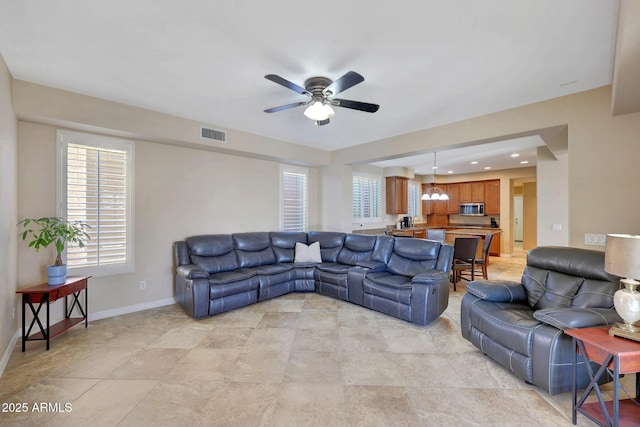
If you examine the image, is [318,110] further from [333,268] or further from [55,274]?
[55,274]

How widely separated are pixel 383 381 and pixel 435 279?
1.62 metres

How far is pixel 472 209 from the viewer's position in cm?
909

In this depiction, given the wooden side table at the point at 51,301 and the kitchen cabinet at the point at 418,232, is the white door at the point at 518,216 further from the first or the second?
the wooden side table at the point at 51,301

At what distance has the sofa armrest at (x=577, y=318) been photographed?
1.98 m

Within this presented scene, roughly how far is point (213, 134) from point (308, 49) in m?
2.62

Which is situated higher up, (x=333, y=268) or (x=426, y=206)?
(x=426, y=206)

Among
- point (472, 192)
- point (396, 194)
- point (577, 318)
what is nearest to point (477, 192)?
point (472, 192)

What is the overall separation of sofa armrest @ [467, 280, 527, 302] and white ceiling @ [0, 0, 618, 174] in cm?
217

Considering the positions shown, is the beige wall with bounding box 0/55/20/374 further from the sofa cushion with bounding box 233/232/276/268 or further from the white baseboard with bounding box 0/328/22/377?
the sofa cushion with bounding box 233/232/276/268

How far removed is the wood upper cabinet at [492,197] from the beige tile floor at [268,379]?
21.9ft

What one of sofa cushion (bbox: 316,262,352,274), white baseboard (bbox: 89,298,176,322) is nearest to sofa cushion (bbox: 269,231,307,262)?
sofa cushion (bbox: 316,262,352,274)

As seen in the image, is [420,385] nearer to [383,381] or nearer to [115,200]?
[383,381]

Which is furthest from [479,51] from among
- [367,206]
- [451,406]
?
[367,206]

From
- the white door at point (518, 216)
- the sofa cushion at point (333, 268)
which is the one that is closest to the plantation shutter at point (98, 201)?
the sofa cushion at point (333, 268)
